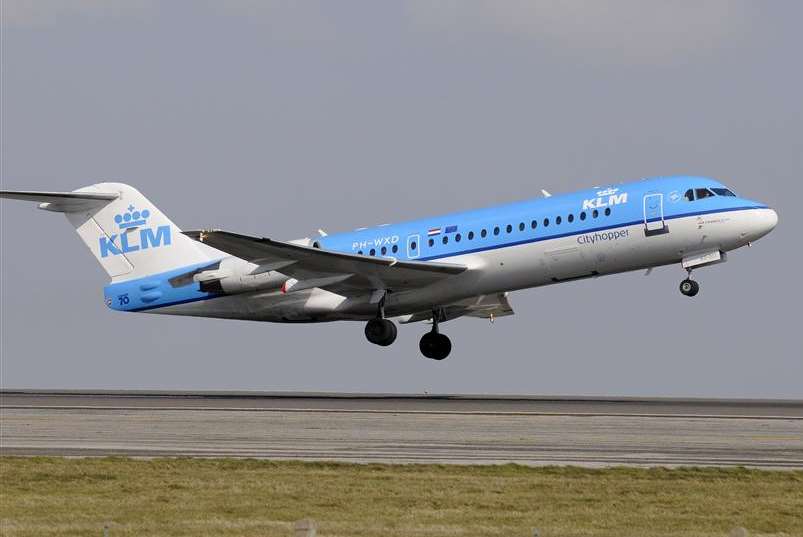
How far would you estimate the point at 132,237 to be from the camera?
153 feet

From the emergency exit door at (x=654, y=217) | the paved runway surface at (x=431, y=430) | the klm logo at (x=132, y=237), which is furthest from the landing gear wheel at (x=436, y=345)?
the emergency exit door at (x=654, y=217)

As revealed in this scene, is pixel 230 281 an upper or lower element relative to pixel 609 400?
upper

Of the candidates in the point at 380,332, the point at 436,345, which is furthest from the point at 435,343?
the point at 380,332

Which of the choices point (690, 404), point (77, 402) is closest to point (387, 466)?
point (690, 404)

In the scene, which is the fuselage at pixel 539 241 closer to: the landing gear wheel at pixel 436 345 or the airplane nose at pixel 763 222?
the airplane nose at pixel 763 222

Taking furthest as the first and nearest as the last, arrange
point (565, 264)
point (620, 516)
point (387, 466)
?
point (565, 264) < point (387, 466) < point (620, 516)

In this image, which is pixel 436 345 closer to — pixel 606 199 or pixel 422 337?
pixel 422 337

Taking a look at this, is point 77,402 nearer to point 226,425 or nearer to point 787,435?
point 226,425

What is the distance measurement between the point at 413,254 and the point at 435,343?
453cm

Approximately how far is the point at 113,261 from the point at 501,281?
46.6 feet

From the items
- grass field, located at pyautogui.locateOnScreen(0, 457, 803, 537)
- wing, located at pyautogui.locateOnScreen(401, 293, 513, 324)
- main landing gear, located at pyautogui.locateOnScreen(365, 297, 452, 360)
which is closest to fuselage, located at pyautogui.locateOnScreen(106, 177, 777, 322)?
main landing gear, located at pyautogui.locateOnScreen(365, 297, 452, 360)

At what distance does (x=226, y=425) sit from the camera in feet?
105

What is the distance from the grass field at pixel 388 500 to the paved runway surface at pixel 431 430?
1948 mm

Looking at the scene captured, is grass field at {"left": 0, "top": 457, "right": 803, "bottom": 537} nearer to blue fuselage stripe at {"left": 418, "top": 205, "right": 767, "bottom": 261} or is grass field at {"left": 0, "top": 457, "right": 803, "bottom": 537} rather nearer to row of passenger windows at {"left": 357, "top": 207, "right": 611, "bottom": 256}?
blue fuselage stripe at {"left": 418, "top": 205, "right": 767, "bottom": 261}
